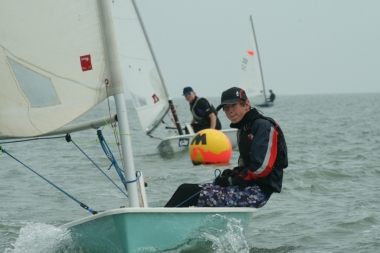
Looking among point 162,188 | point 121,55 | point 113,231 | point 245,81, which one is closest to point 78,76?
point 113,231

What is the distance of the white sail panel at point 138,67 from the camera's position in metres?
12.7

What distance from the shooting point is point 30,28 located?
14.3 ft

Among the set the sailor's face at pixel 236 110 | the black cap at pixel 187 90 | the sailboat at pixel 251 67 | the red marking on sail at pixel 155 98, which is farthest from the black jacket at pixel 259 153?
the sailboat at pixel 251 67

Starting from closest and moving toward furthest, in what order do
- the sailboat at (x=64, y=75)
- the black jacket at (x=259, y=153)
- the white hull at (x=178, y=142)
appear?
the sailboat at (x=64, y=75) → the black jacket at (x=259, y=153) → the white hull at (x=178, y=142)

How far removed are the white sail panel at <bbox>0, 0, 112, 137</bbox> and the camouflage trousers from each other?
106cm

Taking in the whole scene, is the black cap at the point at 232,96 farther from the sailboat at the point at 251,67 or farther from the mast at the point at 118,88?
the sailboat at the point at 251,67

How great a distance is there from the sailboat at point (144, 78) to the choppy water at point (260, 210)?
2.27 feet

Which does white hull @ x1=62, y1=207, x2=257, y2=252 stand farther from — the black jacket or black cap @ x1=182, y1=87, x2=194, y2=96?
black cap @ x1=182, y1=87, x2=194, y2=96

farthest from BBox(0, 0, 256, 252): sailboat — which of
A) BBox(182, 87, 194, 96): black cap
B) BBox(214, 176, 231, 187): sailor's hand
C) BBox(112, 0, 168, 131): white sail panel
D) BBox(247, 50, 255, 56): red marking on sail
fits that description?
BBox(247, 50, 255, 56): red marking on sail

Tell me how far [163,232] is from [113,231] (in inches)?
14.3

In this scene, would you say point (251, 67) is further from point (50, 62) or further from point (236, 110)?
point (50, 62)

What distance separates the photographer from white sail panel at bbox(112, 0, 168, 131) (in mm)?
12734

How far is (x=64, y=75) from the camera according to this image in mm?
4402

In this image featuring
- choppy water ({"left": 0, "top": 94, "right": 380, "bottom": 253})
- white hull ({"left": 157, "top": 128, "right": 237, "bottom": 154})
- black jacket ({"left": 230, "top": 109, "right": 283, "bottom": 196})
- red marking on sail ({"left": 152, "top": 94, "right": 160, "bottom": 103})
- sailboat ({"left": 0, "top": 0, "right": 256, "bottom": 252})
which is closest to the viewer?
sailboat ({"left": 0, "top": 0, "right": 256, "bottom": 252})
